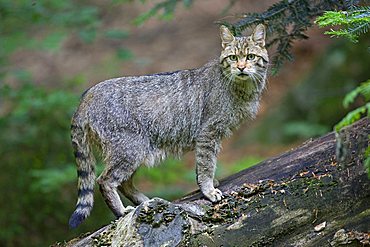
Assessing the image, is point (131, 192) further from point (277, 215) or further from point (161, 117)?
point (277, 215)

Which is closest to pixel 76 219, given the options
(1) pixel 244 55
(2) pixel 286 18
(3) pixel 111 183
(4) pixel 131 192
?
(3) pixel 111 183

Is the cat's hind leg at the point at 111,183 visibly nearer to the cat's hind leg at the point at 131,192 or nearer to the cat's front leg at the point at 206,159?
the cat's hind leg at the point at 131,192

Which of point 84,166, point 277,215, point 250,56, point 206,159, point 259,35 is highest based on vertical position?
point 259,35

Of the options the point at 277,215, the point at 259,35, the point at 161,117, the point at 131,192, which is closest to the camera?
the point at 277,215

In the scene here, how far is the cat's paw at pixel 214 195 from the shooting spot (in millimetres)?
4602

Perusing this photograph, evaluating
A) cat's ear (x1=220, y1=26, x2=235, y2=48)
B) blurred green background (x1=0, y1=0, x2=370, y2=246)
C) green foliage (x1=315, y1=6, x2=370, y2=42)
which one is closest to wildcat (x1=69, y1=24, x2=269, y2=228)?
cat's ear (x1=220, y1=26, x2=235, y2=48)

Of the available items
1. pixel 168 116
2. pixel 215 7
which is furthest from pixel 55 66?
pixel 168 116

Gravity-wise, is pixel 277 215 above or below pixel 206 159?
below

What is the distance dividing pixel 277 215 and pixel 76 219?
5.55 feet

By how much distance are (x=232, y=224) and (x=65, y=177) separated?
11.2ft

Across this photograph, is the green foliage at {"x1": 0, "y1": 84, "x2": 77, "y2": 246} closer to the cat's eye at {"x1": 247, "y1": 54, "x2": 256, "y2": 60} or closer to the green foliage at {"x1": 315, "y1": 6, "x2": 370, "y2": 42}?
the cat's eye at {"x1": 247, "y1": 54, "x2": 256, "y2": 60}

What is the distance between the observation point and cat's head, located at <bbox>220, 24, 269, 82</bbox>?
201 inches

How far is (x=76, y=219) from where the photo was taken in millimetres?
4918

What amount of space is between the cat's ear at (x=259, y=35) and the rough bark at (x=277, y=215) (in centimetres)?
112
